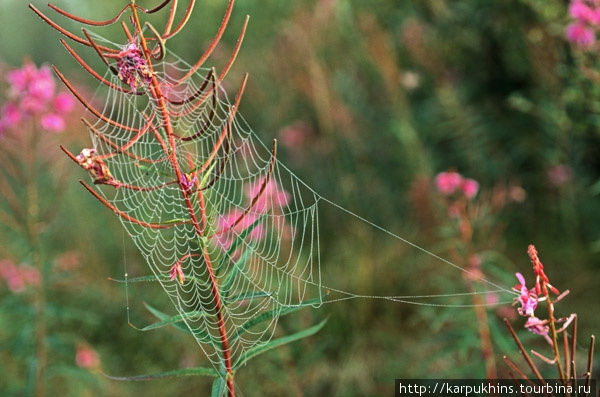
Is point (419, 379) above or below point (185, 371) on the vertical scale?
above

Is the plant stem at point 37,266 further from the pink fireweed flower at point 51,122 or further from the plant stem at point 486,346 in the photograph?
the plant stem at point 486,346

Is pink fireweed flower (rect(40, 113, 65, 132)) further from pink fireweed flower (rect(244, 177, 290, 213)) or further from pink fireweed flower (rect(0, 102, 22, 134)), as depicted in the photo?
pink fireweed flower (rect(244, 177, 290, 213))

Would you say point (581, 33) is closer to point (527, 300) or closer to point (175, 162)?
point (527, 300)

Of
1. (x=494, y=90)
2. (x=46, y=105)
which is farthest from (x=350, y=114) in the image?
(x=46, y=105)

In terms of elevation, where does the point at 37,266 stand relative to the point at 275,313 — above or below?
above

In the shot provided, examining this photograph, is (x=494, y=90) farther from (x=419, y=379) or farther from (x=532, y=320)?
(x=532, y=320)

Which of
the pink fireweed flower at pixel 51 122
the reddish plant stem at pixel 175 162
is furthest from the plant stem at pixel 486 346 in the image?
the pink fireweed flower at pixel 51 122

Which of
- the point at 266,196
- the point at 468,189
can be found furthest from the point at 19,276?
the point at 468,189
